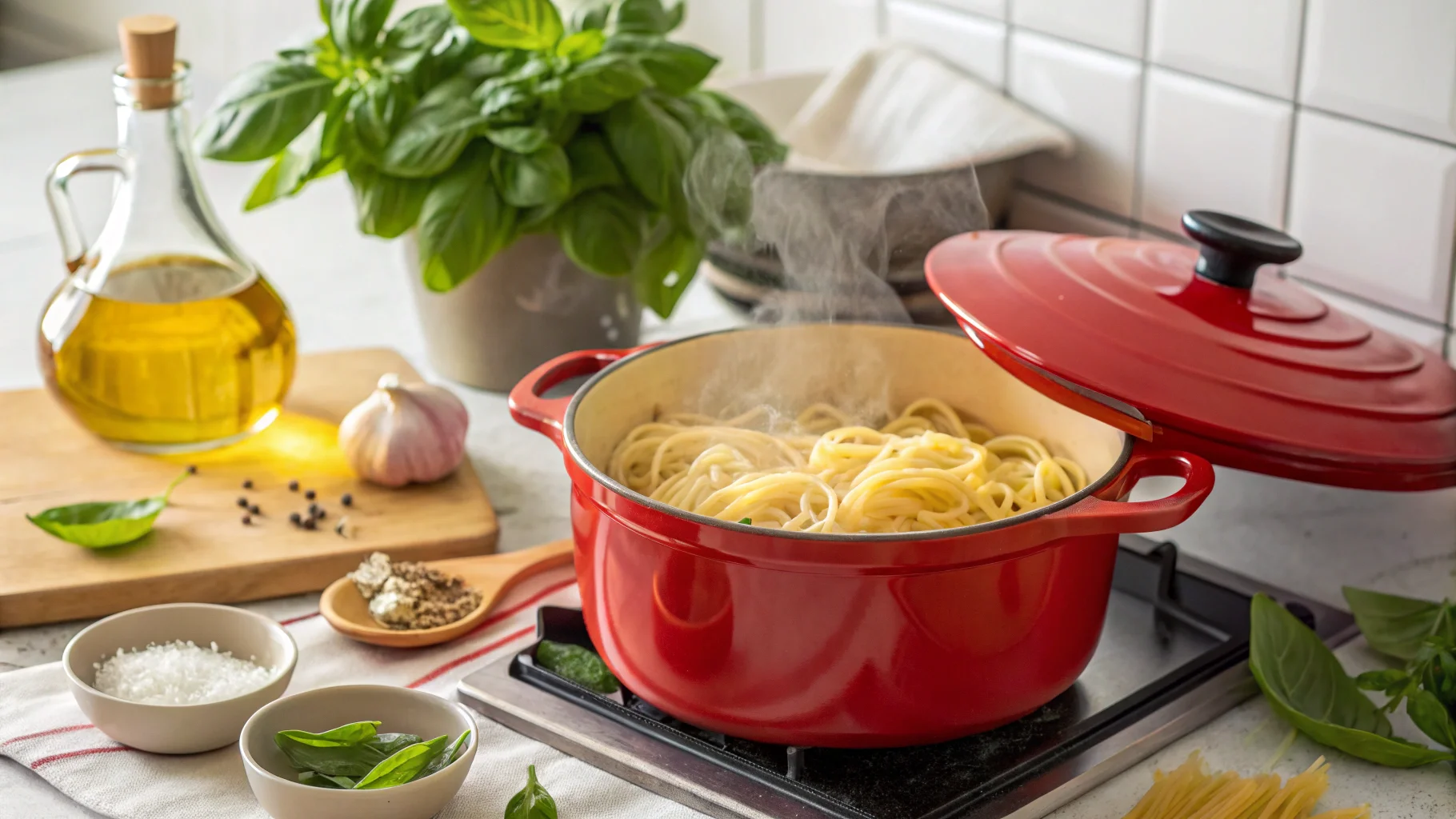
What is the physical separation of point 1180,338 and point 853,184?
40cm

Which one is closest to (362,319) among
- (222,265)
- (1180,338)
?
(222,265)

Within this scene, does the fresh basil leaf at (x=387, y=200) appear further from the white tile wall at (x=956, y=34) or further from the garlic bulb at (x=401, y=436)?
the white tile wall at (x=956, y=34)

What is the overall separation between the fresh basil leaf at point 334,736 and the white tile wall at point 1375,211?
2.77ft

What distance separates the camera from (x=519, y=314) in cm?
133

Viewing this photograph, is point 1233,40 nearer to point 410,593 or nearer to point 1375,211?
point 1375,211

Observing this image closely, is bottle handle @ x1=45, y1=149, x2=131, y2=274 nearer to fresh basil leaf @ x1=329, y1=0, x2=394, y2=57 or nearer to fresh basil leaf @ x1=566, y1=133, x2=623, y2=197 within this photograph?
fresh basil leaf @ x1=329, y1=0, x2=394, y2=57

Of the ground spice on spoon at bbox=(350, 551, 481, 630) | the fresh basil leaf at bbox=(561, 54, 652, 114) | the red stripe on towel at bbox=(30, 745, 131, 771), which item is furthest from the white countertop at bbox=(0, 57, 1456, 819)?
the fresh basil leaf at bbox=(561, 54, 652, 114)

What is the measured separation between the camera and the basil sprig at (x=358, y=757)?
2.43 ft

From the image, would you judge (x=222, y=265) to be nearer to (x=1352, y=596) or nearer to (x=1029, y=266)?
(x=1029, y=266)

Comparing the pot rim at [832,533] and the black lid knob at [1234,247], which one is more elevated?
the black lid knob at [1234,247]

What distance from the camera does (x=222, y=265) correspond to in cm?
118

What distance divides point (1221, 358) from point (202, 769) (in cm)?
64

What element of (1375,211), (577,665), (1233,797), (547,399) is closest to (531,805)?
(577,665)

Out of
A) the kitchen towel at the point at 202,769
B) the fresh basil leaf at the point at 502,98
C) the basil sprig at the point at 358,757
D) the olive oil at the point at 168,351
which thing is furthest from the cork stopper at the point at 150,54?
the basil sprig at the point at 358,757
